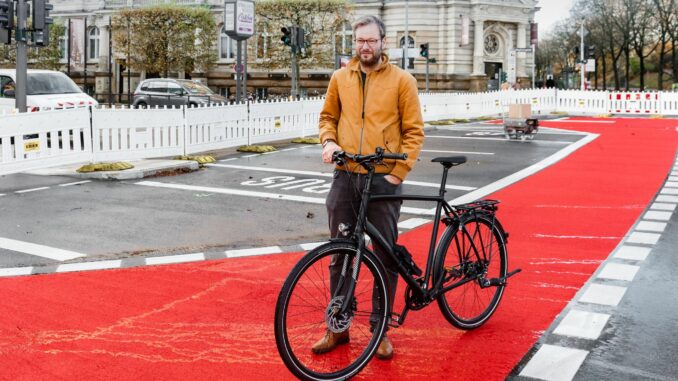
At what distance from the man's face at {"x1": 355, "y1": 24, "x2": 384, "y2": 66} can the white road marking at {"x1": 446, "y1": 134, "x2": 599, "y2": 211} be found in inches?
272

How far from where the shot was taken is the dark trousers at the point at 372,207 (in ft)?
16.9

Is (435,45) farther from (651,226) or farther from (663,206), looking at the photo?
(651,226)

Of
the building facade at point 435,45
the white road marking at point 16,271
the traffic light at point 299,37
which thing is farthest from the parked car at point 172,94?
the white road marking at point 16,271

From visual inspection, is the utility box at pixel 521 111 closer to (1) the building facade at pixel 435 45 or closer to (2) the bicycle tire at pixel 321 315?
(2) the bicycle tire at pixel 321 315

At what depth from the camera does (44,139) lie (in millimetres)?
15320

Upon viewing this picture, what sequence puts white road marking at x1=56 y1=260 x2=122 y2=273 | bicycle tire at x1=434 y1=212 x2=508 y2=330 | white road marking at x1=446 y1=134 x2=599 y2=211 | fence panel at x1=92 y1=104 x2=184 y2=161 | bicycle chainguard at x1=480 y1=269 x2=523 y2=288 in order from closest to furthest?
1. bicycle tire at x1=434 y1=212 x2=508 y2=330
2. bicycle chainguard at x1=480 y1=269 x2=523 y2=288
3. white road marking at x1=56 y1=260 x2=122 y2=273
4. white road marking at x1=446 y1=134 x2=599 y2=211
5. fence panel at x1=92 y1=104 x2=184 y2=161

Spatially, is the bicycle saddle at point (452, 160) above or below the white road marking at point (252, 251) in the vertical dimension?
above

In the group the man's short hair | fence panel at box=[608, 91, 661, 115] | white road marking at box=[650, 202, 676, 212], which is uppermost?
fence panel at box=[608, 91, 661, 115]

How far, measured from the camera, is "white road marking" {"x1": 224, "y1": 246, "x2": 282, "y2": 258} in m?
8.34

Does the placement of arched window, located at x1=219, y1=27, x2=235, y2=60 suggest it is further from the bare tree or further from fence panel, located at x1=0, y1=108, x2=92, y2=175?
fence panel, located at x1=0, y1=108, x2=92, y2=175

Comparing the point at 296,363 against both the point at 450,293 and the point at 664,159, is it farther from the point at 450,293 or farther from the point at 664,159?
the point at 664,159

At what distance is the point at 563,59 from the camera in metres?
105

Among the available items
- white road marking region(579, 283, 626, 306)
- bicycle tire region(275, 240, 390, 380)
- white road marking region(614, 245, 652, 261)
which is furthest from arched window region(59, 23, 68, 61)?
bicycle tire region(275, 240, 390, 380)

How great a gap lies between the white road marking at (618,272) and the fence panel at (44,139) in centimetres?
1078
